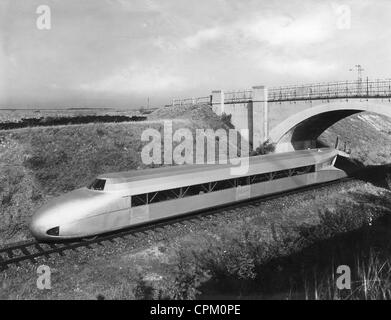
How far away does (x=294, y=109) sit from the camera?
3011cm

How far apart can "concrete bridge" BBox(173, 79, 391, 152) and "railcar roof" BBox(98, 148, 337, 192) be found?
7957 millimetres

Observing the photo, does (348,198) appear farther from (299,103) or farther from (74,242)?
(74,242)

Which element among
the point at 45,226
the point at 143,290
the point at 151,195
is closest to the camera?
the point at 143,290

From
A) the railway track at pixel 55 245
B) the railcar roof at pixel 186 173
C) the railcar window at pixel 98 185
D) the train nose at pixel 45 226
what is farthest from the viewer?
the railcar roof at pixel 186 173

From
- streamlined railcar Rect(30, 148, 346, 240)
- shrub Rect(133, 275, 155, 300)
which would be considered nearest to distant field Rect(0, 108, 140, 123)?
streamlined railcar Rect(30, 148, 346, 240)

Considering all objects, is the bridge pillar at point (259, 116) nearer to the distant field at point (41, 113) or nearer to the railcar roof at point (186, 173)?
the railcar roof at point (186, 173)

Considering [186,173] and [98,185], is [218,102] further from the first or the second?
[98,185]

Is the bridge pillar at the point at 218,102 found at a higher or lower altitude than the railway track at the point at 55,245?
higher

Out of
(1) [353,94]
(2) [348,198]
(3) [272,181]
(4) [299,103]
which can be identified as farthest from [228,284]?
(4) [299,103]

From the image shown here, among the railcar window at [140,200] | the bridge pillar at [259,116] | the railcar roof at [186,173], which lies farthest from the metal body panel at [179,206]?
the bridge pillar at [259,116]

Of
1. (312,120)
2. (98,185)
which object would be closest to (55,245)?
(98,185)

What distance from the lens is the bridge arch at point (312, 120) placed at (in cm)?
2485

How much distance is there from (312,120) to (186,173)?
64.5 feet

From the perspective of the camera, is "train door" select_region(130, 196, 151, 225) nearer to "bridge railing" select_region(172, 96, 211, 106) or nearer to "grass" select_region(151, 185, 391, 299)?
"grass" select_region(151, 185, 391, 299)
